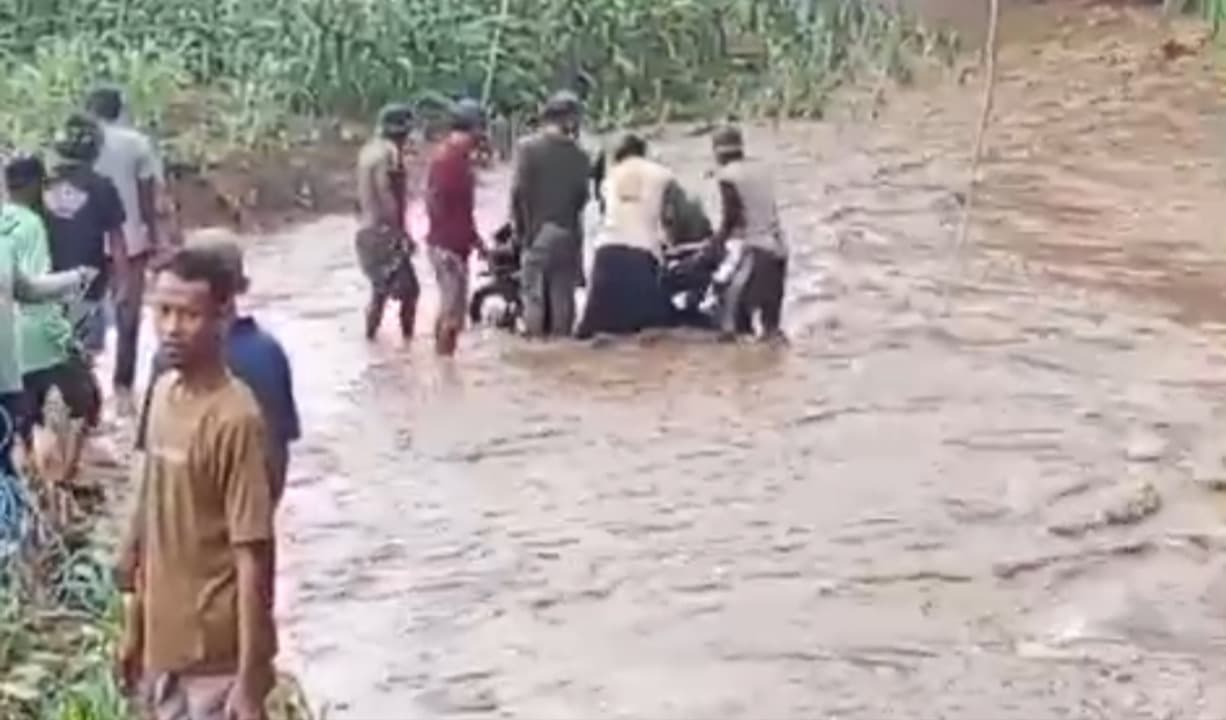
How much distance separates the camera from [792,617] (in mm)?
10297

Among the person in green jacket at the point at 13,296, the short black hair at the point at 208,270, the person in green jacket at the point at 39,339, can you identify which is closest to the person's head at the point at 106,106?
the person in green jacket at the point at 39,339

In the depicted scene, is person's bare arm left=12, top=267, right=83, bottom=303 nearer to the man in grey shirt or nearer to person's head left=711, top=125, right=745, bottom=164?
the man in grey shirt

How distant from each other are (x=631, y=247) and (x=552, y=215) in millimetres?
446

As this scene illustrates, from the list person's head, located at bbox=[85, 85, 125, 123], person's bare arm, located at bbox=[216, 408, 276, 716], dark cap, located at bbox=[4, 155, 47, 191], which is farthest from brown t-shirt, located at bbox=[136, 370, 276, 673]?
person's head, located at bbox=[85, 85, 125, 123]

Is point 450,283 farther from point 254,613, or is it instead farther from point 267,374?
point 254,613

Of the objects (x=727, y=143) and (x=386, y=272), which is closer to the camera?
(x=386, y=272)

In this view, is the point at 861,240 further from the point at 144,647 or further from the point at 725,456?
the point at 144,647

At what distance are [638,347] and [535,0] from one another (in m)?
7.67

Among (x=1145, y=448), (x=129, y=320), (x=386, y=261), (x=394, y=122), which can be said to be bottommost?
(x=1145, y=448)

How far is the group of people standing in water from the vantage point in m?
14.2

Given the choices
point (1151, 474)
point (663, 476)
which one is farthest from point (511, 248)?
point (1151, 474)

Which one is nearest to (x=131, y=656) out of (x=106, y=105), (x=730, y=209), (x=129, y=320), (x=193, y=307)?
(x=193, y=307)

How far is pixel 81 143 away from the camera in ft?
37.8

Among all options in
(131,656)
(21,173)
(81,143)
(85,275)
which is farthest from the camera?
(81,143)
